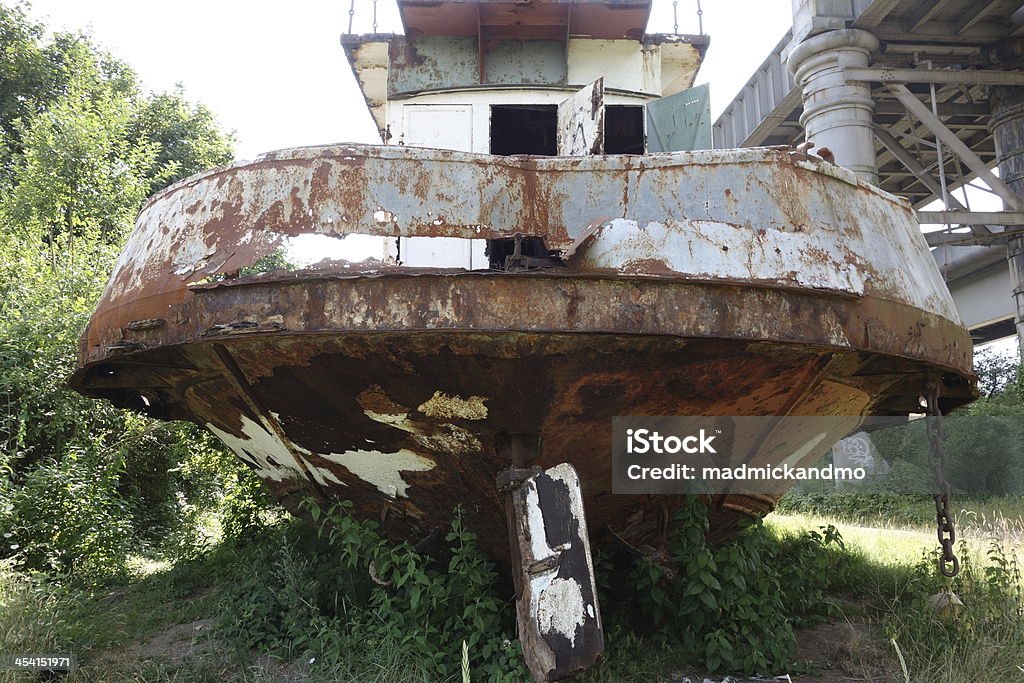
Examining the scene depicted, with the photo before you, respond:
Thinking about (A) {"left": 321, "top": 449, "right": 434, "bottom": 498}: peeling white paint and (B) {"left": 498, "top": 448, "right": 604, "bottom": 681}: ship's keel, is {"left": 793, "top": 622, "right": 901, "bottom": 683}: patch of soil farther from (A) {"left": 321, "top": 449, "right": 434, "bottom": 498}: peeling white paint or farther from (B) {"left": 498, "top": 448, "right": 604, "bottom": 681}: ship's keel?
(A) {"left": 321, "top": 449, "right": 434, "bottom": 498}: peeling white paint

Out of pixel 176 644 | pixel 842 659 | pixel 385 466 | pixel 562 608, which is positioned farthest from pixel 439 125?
pixel 842 659

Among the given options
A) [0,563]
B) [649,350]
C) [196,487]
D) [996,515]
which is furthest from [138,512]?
[996,515]

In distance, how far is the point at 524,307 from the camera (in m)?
2.83

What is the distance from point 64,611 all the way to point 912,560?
6.02 metres

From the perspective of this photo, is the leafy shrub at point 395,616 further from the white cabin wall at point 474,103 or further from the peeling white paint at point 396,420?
the white cabin wall at point 474,103

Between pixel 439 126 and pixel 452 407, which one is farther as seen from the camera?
pixel 439 126

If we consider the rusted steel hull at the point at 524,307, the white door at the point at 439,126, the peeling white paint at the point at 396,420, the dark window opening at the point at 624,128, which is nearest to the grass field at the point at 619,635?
the peeling white paint at the point at 396,420

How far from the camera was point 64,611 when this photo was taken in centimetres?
504

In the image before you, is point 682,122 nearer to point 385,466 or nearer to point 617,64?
point 617,64

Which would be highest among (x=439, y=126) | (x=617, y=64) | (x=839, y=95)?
(x=839, y=95)

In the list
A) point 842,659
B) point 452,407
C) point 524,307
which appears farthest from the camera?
point 842,659

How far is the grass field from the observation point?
13.1ft

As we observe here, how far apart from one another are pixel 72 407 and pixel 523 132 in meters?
4.65

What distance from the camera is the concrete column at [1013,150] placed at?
12.4m
